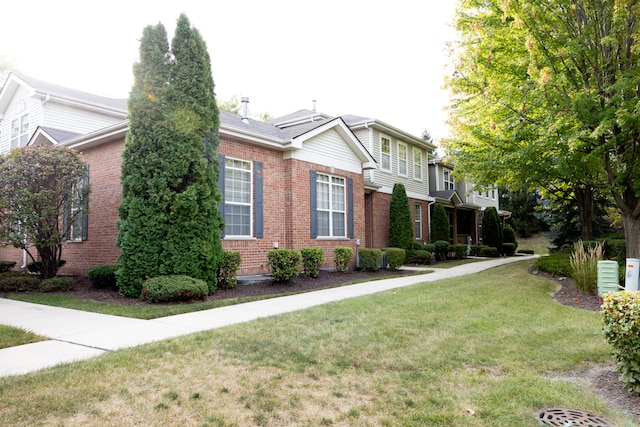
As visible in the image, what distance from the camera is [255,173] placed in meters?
11.5

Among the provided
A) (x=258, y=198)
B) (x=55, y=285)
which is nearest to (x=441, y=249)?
(x=258, y=198)

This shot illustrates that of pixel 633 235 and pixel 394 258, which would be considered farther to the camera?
pixel 394 258

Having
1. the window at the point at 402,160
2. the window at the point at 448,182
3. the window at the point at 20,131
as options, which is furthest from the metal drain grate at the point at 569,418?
the window at the point at 448,182

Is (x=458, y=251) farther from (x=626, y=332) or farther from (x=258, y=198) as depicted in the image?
(x=626, y=332)

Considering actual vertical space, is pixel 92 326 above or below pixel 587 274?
below

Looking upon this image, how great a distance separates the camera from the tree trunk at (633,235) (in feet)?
31.7

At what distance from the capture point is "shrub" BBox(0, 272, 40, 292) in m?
9.80

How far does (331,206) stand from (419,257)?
5.61 metres

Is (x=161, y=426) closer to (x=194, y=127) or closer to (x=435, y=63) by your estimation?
(x=194, y=127)

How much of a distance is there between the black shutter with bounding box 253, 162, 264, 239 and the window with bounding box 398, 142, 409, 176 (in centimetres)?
989

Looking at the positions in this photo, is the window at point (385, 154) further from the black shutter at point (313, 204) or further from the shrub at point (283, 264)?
the shrub at point (283, 264)

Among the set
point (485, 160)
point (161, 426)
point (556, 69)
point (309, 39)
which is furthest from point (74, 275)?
point (556, 69)

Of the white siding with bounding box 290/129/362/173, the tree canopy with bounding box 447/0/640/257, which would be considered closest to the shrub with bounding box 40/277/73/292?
the white siding with bounding box 290/129/362/173

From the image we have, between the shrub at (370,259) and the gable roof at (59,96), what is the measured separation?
986 centimetres
